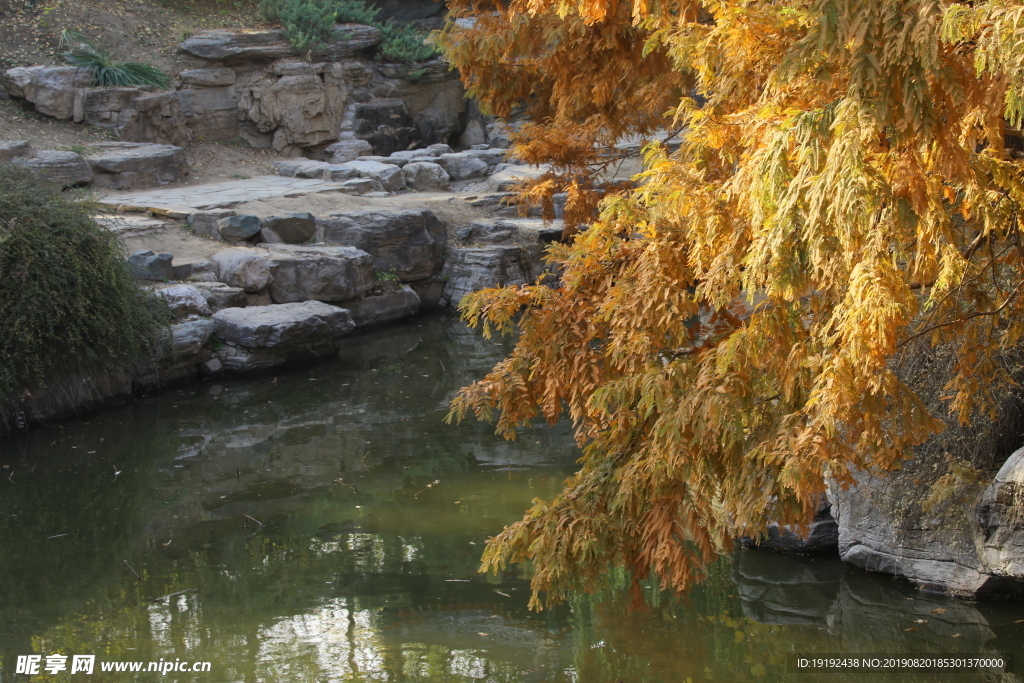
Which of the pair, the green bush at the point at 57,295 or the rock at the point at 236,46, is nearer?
the green bush at the point at 57,295

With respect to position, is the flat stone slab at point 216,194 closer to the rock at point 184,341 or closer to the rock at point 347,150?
the rock at point 347,150

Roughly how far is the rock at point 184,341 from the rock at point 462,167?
1010 cm

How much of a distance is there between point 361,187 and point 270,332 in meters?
7.00

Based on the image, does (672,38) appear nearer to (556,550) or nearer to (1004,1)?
(1004,1)

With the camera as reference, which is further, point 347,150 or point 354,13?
point 354,13

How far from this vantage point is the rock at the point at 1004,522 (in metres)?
5.20

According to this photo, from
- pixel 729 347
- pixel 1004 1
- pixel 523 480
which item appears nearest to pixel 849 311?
pixel 729 347

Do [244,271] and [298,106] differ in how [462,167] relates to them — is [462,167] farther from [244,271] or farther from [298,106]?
[244,271]

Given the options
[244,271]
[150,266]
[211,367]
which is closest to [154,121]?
[244,271]

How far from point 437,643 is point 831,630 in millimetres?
2587

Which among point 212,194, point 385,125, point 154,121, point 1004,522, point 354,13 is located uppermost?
point 354,13

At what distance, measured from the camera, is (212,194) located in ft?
54.7

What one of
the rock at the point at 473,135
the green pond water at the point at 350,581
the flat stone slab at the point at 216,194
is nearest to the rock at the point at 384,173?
the flat stone slab at the point at 216,194

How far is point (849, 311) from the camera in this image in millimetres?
2557
